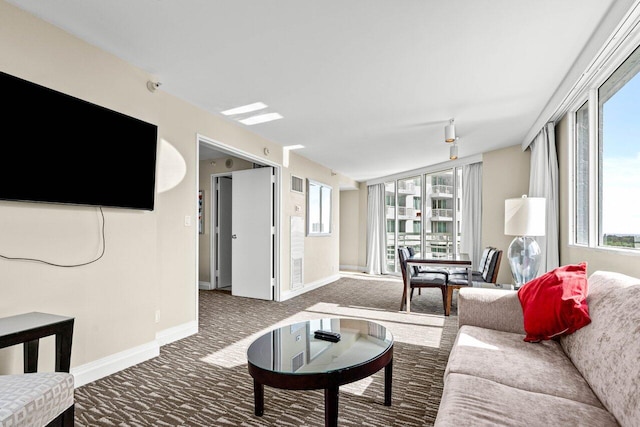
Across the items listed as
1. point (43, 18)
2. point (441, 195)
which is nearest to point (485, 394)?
point (43, 18)

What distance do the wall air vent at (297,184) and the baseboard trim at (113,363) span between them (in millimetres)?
3295

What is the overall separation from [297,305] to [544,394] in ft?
12.4

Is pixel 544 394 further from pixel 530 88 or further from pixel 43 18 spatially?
pixel 43 18

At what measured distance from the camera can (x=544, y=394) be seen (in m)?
1.44

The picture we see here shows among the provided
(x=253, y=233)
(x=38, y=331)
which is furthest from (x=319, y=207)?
(x=38, y=331)

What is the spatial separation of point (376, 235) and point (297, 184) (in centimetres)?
343

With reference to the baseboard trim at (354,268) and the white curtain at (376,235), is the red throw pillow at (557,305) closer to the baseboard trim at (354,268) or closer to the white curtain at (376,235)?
the white curtain at (376,235)

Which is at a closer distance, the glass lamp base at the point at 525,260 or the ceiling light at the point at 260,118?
A: the glass lamp base at the point at 525,260

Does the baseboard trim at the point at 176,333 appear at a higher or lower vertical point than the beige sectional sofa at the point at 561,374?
lower

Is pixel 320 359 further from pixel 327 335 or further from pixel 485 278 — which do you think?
pixel 485 278

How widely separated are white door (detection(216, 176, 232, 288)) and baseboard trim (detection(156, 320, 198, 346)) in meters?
2.72

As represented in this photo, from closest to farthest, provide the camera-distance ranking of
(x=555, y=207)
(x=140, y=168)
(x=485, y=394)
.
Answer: (x=485, y=394) < (x=140, y=168) < (x=555, y=207)

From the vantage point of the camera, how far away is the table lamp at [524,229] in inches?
137

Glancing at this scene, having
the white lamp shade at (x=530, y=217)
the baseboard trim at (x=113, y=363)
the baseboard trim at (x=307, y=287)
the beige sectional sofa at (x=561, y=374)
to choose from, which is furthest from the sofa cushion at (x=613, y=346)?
the baseboard trim at (x=307, y=287)
